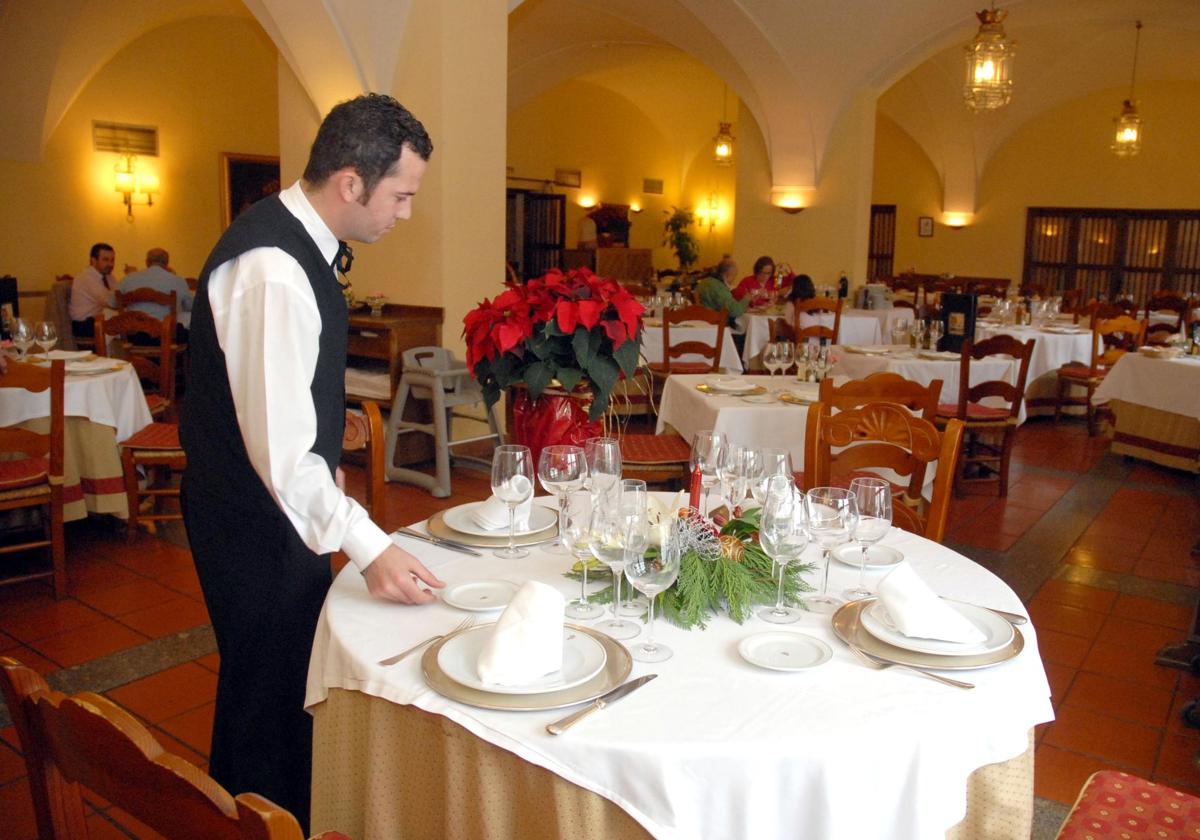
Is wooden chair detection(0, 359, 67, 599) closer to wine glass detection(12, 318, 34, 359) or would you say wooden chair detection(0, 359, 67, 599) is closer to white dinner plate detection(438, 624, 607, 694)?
wine glass detection(12, 318, 34, 359)

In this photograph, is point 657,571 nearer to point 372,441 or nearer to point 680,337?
point 372,441

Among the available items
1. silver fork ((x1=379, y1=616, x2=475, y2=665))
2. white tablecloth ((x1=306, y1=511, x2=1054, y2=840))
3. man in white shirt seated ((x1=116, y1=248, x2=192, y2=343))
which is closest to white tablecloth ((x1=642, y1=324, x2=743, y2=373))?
man in white shirt seated ((x1=116, y1=248, x2=192, y2=343))

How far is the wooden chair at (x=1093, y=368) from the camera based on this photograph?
8.13m

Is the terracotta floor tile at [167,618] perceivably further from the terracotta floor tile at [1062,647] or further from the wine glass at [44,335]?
the terracotta floor tile at [1062,647]

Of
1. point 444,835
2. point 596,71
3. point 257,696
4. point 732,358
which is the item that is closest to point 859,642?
point 444,835

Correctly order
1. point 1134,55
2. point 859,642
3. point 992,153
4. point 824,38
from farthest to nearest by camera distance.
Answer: point 992,153 < point 1134,55 < point 824,38 < point 859,642

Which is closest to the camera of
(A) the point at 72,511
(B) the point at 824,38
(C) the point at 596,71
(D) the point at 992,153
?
(A) the point at 72,511

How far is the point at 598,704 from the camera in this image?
139cm

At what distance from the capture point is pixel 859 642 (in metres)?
1.61

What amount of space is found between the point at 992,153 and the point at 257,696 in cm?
1642

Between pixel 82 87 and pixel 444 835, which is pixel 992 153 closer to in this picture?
→ pixel 82 87

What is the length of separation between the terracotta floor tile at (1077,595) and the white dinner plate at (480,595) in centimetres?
323

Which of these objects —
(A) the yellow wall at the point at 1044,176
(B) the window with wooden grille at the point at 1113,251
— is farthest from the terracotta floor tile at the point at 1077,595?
(A) the yellow wall at the point at 1044,176

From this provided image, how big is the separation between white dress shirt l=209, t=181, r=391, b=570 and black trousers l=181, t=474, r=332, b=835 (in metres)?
0.19
